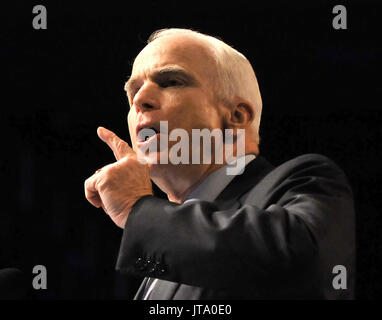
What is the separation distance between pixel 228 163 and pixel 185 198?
14cm

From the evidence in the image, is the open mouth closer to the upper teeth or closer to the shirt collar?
the upper teeth

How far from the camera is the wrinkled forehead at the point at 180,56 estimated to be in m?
1.49

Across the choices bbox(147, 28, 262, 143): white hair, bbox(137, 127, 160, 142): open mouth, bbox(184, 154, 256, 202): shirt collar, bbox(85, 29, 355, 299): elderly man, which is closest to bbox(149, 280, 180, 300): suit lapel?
bbox(85, 29, 355, 299): elderly man

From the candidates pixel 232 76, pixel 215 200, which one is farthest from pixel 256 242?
pixel 232 76

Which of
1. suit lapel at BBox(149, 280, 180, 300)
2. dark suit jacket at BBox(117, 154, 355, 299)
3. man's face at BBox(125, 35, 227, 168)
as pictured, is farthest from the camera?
man's face at BBox(125, 35, 227, 168)

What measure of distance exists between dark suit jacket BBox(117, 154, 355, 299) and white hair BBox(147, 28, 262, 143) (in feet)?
1.07

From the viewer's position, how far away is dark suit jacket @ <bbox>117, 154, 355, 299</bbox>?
3.76ft

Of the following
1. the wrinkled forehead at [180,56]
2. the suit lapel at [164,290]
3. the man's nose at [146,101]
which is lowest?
the suit lapel at [164,290]

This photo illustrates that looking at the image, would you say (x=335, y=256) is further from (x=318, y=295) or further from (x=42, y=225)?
(x=42, y=225)

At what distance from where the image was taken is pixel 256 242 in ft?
3.75

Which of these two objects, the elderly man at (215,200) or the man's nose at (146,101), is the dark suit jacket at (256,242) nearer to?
the elderly man at (215,200)

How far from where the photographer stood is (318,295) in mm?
1191

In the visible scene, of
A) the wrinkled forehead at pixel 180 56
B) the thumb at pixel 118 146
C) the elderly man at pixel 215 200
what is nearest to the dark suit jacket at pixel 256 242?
the elderly man at pixel 215 200

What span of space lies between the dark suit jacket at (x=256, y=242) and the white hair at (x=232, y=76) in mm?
328
